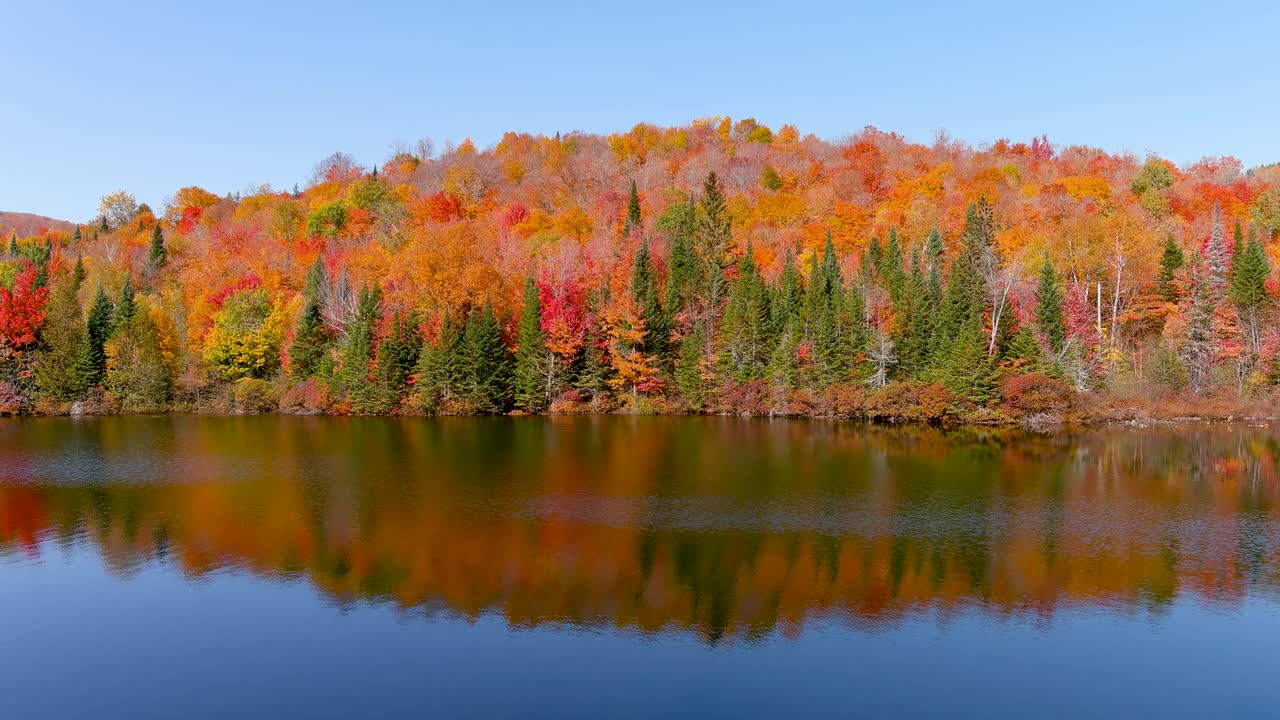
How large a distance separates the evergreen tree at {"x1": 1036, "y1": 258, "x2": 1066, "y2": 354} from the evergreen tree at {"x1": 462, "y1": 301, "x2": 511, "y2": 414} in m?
42.4

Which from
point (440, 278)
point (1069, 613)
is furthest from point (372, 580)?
point (440, 278)

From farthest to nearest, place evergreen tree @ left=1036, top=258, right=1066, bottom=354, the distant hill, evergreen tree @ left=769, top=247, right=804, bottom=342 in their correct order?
the distant hill < evergreen tree @ left=769, top=247, right=804, bottom=342 < evergreen tree @ left=1036, top=258, right=1066, bottom=354

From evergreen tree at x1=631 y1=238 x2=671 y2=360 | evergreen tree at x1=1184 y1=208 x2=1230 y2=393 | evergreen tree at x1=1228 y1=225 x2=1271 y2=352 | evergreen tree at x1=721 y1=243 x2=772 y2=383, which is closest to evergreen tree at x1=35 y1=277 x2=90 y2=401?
evergreen tree at x1=631 y1=238 x2=671 y2=360

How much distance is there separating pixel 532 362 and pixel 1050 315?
134 ft

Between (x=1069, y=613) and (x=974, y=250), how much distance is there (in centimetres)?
5232

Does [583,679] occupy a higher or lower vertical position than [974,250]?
lower

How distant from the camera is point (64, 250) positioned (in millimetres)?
115062

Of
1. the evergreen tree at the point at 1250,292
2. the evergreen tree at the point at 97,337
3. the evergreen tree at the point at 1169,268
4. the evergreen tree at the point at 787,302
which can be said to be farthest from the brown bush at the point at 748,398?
the evergreen tree at the point at 97,337

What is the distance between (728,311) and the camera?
69750 millimetres

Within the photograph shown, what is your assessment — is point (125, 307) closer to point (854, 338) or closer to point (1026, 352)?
point (854, 338)

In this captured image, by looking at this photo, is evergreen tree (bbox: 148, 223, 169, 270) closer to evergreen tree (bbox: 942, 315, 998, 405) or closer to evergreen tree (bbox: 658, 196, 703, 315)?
evergreen tree (bbox: 658, 196, 703, 315)

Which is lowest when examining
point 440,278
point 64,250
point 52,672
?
point 52,672

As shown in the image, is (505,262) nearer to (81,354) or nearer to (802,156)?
(81,354)

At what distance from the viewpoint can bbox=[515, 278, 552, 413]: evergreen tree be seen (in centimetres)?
6881
